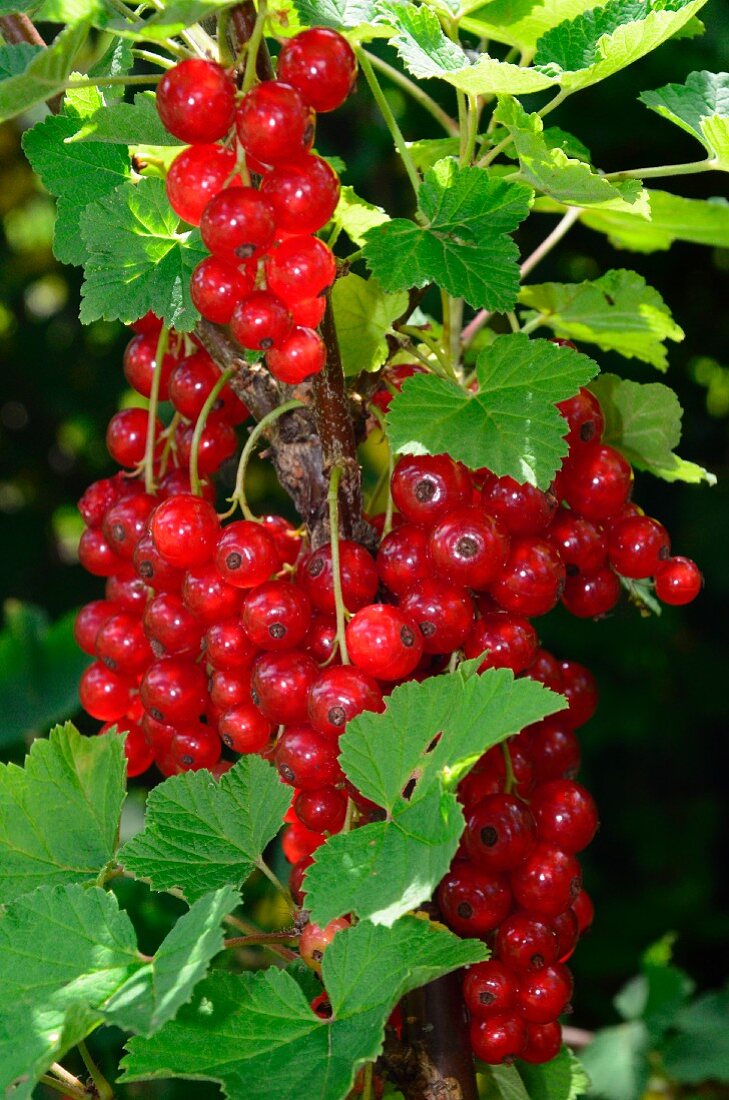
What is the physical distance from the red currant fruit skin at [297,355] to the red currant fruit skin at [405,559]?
0.37 feet

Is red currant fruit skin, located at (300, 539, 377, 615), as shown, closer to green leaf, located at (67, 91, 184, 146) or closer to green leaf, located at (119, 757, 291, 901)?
green leaf, located at (119, 757, 291, 901)

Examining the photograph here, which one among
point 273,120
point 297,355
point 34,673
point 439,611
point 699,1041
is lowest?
point 699,1041

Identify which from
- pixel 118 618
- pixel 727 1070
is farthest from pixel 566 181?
pixel 727 1070

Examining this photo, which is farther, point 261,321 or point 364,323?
point 364,323

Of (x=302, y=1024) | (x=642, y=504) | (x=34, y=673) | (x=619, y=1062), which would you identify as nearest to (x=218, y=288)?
(x=302, y=1024)

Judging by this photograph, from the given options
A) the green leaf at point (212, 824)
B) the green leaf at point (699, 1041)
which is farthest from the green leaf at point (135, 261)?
the green leaf at point (699, 1041)

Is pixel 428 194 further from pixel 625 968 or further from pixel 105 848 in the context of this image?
pixel 625 968

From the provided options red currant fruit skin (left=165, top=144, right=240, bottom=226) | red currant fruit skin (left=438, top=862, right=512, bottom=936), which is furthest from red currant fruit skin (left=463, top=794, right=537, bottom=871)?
red currant fruit skin (left=165, top=144, right=240, bottom=226)

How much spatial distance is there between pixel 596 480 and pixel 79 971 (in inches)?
14.5

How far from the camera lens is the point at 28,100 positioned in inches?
20.1

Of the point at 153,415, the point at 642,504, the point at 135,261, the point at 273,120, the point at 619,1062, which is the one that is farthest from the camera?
the point at 642,504

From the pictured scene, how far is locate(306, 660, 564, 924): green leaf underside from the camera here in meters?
0.50

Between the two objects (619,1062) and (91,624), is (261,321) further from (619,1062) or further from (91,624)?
(619,1062)

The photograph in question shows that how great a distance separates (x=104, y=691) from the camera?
720 mm
